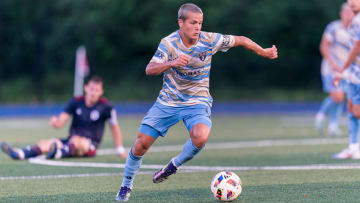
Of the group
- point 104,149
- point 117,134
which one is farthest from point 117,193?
point 104,149

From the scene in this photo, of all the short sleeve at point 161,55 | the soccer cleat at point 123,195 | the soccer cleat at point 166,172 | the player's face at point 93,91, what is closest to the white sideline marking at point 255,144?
the player's face at point 93,91

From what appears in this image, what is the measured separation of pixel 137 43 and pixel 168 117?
106 ft

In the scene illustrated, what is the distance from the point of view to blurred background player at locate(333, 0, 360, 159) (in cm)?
943

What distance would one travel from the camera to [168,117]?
7086 mm

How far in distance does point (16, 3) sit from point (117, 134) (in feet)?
89.0

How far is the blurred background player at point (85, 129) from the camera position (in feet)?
35.3

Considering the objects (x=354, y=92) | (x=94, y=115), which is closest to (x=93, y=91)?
(x=94, y=115)

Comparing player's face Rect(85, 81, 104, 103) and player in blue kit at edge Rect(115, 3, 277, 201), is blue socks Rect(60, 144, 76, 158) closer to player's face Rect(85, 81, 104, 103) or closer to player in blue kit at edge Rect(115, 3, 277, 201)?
player's face Rect(85, 81, 104, 103)

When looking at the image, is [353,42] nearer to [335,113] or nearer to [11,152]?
[11,152]

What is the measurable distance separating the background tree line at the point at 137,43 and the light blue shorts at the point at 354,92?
75.8ft

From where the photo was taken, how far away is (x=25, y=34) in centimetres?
3431

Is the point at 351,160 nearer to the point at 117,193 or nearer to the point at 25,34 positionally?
the point at 117,193

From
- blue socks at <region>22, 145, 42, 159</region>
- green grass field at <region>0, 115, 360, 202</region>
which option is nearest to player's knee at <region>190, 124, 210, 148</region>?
green grass field at <region>0, 115, 360, 202</region>

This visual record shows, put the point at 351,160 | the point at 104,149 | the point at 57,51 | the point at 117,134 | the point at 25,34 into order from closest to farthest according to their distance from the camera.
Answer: the point at 351,160, the point at 117,134, the point at 104,149, the point at 25,34, the point at 57,51
